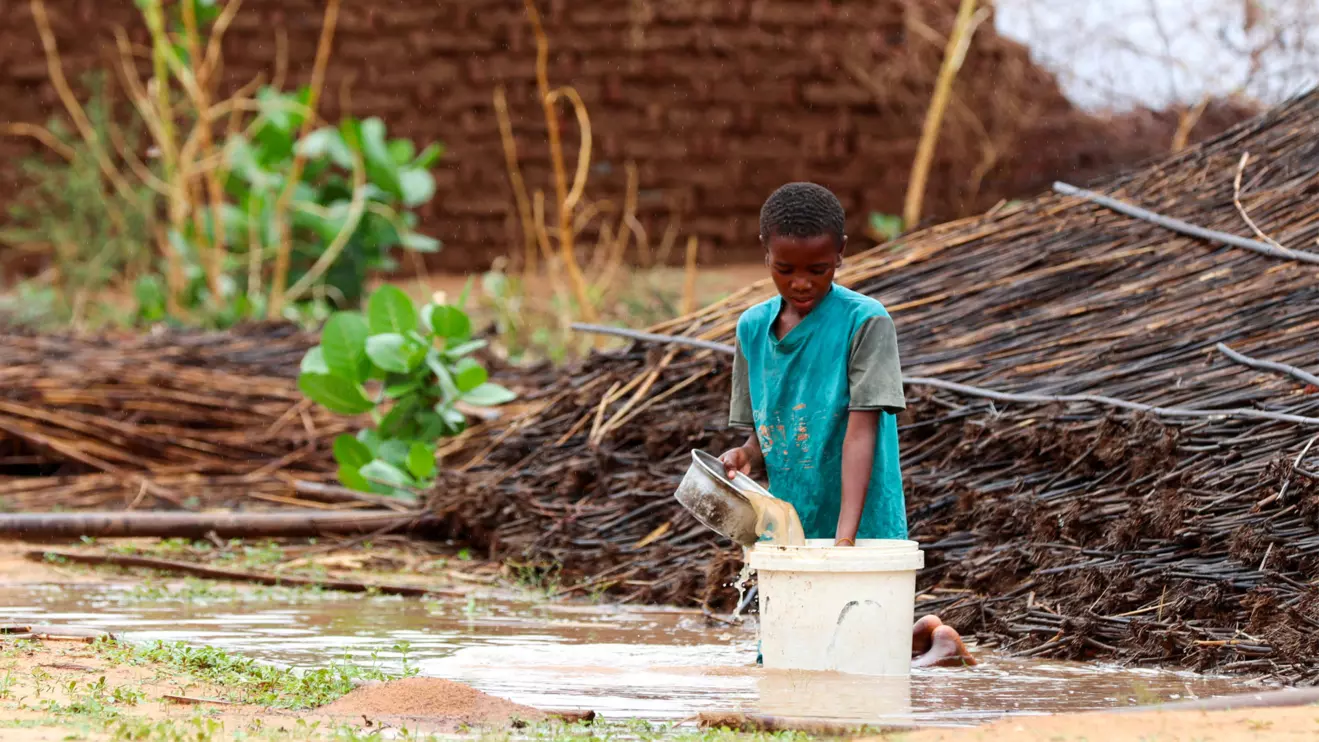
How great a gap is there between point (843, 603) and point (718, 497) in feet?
1.12

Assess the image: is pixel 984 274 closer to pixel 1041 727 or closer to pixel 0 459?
pixel 1041 727

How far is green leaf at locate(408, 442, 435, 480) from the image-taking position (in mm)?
5484

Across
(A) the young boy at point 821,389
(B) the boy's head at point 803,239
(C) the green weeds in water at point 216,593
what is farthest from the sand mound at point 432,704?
(C) the green weeds in water at point 216,593

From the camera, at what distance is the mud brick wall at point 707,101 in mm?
10969

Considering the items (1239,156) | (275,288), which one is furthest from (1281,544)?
(275,288)

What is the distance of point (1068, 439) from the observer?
389 cm

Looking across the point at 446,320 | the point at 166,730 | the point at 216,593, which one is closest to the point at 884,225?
the point at 446,320

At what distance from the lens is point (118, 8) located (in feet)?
39.7

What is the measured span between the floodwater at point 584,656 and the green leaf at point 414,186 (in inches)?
190

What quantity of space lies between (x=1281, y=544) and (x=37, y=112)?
1106 centimetres

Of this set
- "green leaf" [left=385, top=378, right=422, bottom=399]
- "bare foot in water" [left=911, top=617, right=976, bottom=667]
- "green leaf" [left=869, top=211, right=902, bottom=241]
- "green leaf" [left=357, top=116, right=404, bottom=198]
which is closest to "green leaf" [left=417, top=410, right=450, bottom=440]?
"green leaf" [left=385, top=378, right=422, bottom=399]

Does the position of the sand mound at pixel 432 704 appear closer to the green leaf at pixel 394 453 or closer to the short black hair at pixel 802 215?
the short black hair at pixel 802 215

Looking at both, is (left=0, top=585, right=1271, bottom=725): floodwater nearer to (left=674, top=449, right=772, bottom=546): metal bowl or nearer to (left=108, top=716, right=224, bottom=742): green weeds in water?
(left=674, top=449, right=772, bottom=546): metal bowl

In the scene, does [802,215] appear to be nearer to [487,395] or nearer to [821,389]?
[821,389]
